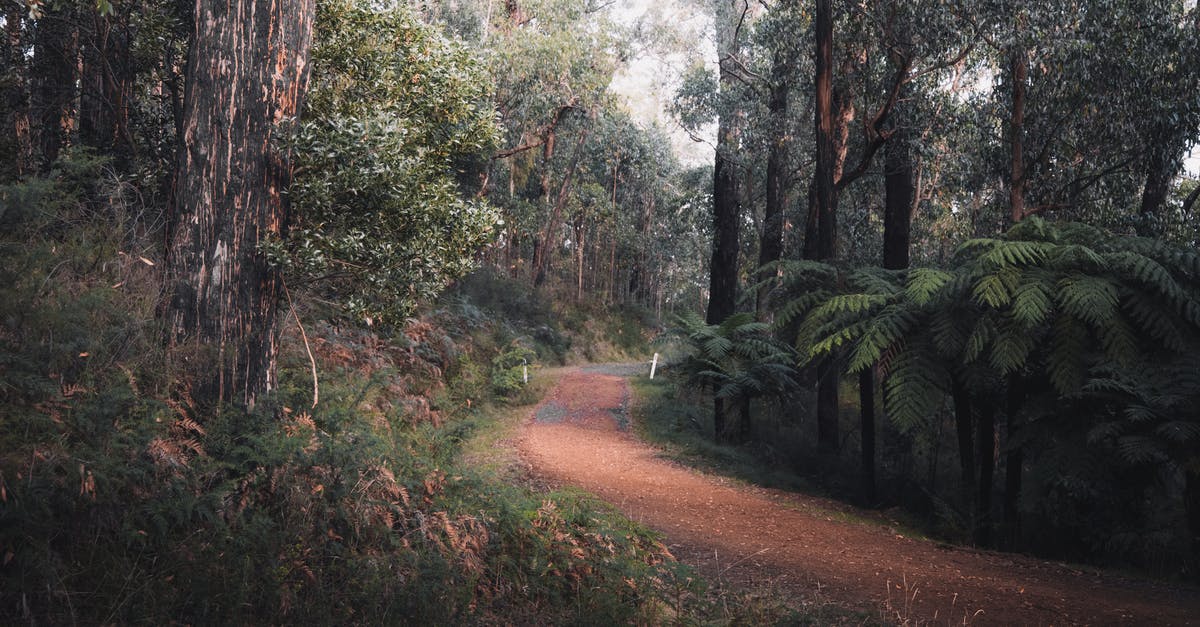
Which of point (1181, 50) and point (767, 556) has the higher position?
point (1181, 50)

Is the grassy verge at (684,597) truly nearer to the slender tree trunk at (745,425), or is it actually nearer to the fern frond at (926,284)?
the fern frond at (926,284)

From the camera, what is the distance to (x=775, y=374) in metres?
13.4

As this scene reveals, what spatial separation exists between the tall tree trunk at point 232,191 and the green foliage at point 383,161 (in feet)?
0.87

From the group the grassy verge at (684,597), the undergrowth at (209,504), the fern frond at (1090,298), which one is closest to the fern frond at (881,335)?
the fern frond at (1090,298)

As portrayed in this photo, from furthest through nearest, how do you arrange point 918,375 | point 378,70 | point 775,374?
point 775,374 < point 378,70 < point 918,375

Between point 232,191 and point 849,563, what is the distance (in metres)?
6.05

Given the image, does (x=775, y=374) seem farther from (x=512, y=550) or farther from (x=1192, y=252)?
(x=512, y=550)

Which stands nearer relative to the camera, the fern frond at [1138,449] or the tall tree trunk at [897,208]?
the fern frond at [1138,449]

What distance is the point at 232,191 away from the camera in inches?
242

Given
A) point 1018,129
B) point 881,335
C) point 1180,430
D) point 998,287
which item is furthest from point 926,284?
point 1018,129

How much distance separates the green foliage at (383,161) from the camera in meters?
6.48

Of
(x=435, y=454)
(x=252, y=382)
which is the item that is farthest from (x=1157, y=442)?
(x=252, y=382)

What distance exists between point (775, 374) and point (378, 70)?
813 centimetres

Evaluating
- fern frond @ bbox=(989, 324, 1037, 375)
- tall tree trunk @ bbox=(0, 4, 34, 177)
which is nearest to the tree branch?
fern frond @ bbox=(989, 324, 1037, 375)
